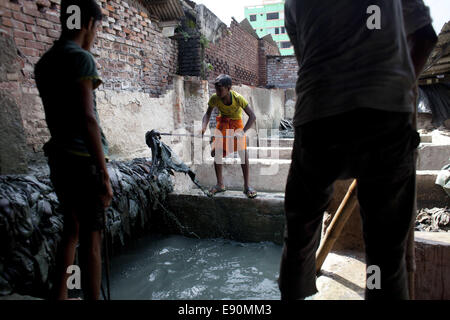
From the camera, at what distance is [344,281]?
1977mm

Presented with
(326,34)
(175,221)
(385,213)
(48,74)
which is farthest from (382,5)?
(175,221)

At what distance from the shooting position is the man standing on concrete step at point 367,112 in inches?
42.3

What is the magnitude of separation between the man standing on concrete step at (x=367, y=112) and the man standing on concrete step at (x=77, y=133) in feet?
3.47

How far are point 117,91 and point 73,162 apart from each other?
10.8 feet

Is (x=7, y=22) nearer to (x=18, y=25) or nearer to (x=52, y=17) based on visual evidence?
(x=18, y=25)

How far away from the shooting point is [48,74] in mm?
1530

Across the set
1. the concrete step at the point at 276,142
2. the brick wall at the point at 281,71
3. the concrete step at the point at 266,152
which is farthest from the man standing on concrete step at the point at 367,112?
the brick wall at the point at 281,71

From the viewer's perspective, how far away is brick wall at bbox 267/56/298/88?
1491 cm

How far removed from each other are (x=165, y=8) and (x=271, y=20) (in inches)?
1561

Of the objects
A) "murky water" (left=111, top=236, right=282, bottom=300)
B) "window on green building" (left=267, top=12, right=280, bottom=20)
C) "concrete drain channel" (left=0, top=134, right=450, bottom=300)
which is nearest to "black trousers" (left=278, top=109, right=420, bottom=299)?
"concrete drain channel" (left=0, top=134, right=450, bottom=300)

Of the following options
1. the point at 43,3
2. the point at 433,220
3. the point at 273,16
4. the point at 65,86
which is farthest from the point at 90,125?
the point at 273,16

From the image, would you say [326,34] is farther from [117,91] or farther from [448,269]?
[117,91]

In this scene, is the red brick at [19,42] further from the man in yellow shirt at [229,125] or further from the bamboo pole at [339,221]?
the bamboo pole at [339,221]

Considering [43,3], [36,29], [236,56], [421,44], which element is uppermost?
[236,56]
